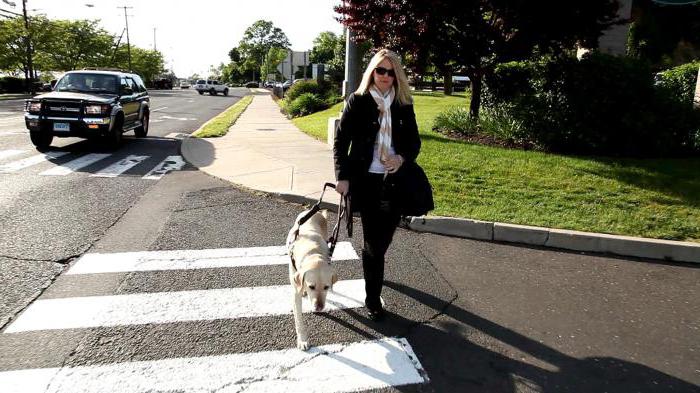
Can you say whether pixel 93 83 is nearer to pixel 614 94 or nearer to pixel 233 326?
pixel 233 326

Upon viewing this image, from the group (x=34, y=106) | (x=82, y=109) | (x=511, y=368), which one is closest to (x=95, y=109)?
(x=82, y=109)

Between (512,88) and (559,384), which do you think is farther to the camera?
(512,88)

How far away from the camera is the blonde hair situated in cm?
332

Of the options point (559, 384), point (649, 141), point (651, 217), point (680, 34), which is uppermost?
point (680, 34)

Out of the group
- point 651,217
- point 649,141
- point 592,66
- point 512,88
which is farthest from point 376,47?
point 651,217

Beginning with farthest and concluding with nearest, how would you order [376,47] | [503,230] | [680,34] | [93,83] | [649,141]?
[680,34] → [93,83] → [376,47] → [649,141] → [503,230]

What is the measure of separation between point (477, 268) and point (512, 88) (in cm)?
723

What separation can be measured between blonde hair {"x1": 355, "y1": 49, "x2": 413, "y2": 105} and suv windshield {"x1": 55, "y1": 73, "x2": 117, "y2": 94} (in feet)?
35.2

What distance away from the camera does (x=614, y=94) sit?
29.7 feet

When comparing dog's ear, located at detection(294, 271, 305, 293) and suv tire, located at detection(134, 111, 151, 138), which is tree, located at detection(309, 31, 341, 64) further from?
dog's ear, located at detection(294, 271, 305, 293)

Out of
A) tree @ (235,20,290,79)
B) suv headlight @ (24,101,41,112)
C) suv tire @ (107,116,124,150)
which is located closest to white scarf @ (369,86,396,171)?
suv tire @ (107,116,124,150)

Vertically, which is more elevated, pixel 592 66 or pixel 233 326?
pixel 592 66

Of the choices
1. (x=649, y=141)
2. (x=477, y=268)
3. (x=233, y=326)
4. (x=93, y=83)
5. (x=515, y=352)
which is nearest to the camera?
(x=515, y=352)

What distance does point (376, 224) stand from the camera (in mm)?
3555
